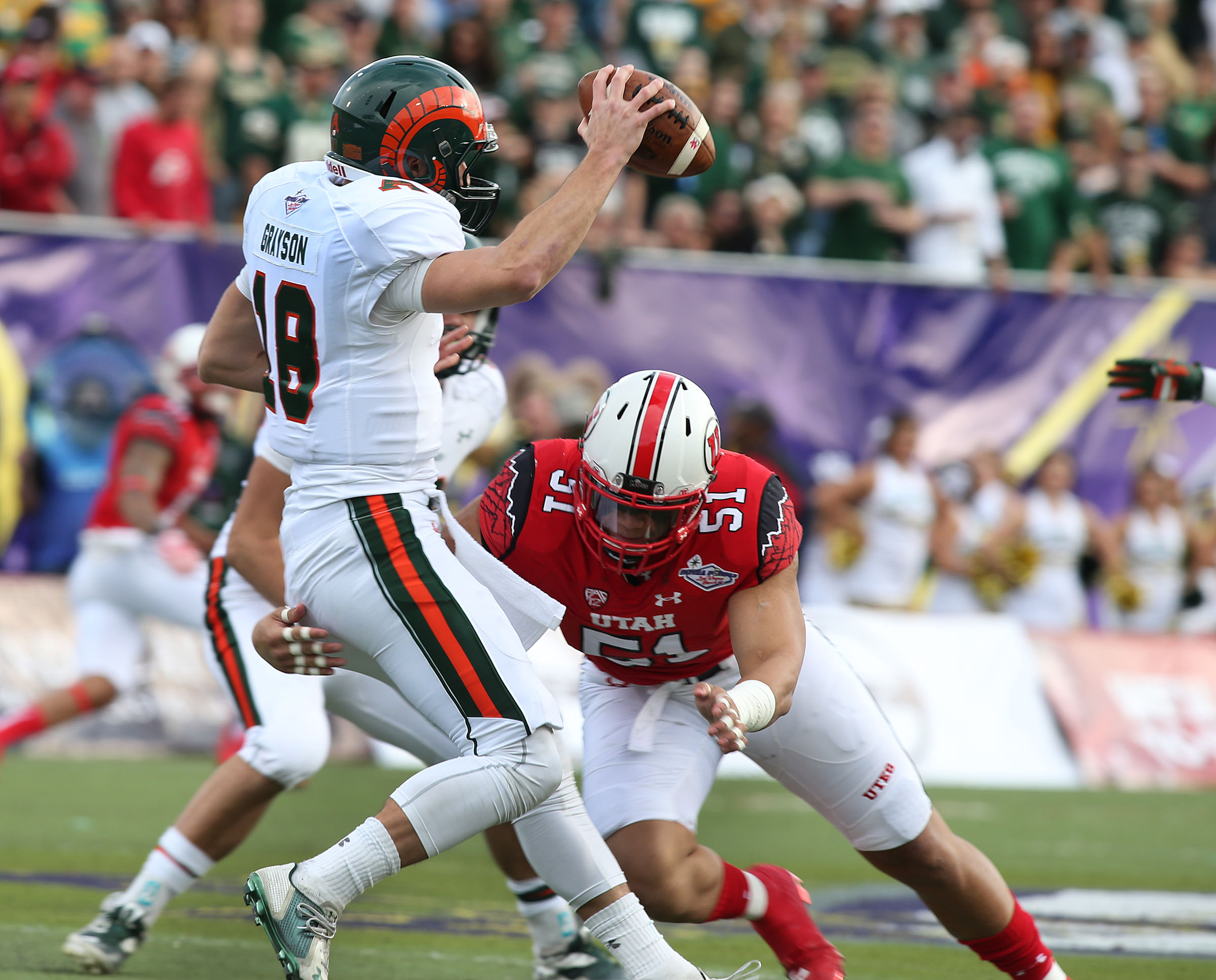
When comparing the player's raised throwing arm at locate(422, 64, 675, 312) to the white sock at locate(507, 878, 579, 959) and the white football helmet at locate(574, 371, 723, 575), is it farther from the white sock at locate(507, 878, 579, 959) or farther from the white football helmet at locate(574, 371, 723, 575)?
the white sock at locate(507, 878, 579, 959)

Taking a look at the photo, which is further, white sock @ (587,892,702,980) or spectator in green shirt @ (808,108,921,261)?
spectator in green shirt @ (808,108,921,261)

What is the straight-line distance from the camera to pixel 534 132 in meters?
10.1

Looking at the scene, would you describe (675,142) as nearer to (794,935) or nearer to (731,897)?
(731,897)

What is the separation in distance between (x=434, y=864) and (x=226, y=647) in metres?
2.06

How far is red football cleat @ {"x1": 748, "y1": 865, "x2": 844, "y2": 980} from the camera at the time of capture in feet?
13.1

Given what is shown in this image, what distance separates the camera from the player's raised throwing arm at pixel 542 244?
10.6 feet

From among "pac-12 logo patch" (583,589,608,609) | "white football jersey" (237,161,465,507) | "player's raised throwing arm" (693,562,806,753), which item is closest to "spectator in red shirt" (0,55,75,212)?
"white football jersey" (237,161,465,507)

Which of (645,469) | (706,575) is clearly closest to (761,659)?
(706,575)

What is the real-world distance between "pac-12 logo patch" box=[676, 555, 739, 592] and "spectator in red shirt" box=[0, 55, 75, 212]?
6.86 metres

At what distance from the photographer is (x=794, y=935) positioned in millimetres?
4055

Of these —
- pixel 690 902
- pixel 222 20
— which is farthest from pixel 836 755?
pixel 222 20

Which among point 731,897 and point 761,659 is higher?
point 761,659

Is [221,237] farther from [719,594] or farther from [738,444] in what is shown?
[719,594]

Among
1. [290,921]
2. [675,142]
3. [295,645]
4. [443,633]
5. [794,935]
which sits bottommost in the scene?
[794,935]
